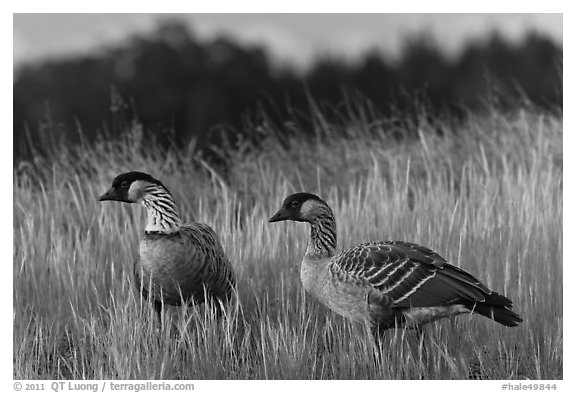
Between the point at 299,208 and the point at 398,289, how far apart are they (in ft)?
3.41

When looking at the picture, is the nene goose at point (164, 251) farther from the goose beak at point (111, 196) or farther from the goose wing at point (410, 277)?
the goose wing at point (410, 277)

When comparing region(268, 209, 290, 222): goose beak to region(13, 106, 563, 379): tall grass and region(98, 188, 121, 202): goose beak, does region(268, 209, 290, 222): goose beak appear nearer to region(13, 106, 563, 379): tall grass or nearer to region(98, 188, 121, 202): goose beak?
region(13, 106, 563, 379): tall grass

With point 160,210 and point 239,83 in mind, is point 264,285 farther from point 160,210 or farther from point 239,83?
point 239,83

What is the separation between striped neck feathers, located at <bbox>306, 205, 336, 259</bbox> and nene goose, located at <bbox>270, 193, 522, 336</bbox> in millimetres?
185

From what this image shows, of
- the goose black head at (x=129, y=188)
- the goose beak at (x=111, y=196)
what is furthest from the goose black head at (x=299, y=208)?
the goose beak at (x=111, y=196)

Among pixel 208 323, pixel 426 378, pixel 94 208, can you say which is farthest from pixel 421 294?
pixel 94 208

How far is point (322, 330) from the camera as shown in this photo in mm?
6543

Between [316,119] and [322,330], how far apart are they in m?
5.52

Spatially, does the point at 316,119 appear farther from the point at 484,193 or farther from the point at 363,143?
the point at 484,193

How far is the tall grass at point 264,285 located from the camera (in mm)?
5844

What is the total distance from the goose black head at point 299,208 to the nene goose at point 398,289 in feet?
1.37

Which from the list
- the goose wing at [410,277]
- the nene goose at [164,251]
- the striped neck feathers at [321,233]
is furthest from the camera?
the striped neck feathers at [321,233]

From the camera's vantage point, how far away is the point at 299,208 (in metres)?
6.33
